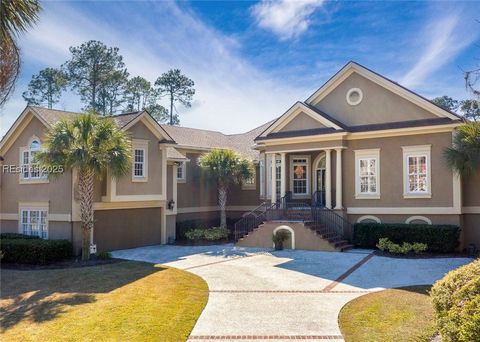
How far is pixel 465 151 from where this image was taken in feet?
59.2

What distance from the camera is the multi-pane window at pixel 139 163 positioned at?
20969 millimetres

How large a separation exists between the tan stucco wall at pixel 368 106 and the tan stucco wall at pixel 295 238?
6.40 metres

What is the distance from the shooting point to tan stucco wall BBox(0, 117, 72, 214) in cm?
1903

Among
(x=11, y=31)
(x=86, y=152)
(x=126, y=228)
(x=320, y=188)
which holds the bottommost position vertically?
(x=126, y=228)

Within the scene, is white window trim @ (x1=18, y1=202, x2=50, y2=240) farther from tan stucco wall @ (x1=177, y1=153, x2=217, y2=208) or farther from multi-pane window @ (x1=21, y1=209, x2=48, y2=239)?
tan stucco wall @ (x1=177, y1=153, x2=217, y2=208)

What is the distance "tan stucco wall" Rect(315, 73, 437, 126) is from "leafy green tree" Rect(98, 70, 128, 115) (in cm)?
2932

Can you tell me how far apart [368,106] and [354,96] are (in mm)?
1002

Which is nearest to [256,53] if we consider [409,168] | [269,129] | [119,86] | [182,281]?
[269,129]

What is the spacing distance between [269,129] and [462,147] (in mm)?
9902

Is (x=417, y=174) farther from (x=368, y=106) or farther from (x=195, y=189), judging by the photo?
(x=195, y=189)

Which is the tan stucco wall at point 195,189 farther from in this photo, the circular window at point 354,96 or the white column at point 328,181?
the circular window at point 354,96

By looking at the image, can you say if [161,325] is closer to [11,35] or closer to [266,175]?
[11,35]

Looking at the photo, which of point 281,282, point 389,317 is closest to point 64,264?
point 281,282

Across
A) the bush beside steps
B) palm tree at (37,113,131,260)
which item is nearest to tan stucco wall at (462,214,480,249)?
palm tree at (37,113,131,260)
